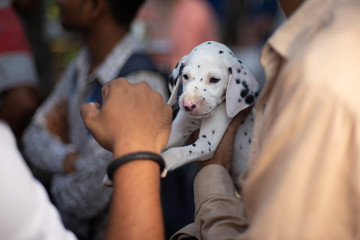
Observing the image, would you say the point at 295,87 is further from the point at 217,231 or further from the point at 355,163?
the point at 217,231

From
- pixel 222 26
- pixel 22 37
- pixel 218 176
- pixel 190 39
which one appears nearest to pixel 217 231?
pixel 218 176

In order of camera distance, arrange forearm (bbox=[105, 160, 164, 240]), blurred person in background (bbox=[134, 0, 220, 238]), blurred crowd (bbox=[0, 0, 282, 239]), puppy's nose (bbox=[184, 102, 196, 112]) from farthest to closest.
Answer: blurred person in background (bbox=[134, 0, 220, 238])
blurred crowd (bbox=[0, 0, 282, 239])
puppy's nose (bbox=[184, 102, 196, 112])
forearm (bbox=[105, 160, 164, 240])

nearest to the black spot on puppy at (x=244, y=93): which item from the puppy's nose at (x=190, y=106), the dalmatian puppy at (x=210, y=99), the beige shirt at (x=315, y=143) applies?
the dalmatian puppy at (x=210, y=99)

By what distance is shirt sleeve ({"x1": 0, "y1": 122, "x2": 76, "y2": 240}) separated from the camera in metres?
1.07

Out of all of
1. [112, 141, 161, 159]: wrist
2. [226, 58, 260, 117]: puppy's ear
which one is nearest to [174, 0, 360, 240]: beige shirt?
[112, 141, 161, 159]: wrist

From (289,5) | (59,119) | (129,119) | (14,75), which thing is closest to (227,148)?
(129,119)

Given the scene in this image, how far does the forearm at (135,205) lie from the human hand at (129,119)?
0.21 feet

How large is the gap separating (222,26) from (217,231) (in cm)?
682

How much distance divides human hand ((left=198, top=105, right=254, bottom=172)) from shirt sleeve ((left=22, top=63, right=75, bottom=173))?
4.35ft

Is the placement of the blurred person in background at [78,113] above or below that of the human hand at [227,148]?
below

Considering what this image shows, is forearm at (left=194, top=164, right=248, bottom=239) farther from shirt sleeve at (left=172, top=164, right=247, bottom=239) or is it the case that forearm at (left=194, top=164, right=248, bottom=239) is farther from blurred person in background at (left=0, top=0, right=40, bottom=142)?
blurred person in background at (left=0, top=0, right=40, bottom=142)

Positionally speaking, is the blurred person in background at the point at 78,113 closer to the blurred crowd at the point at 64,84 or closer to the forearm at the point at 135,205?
the blurred crowd at the point at 64,84

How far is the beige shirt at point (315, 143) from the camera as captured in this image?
1.09 meters

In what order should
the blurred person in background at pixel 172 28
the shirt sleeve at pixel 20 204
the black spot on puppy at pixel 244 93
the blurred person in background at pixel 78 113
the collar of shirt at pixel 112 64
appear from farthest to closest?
the blurred person in background at pixel 172 28 → the collar of shirt at pixel 112 64 → the blurred person in background at pixel 78 113 → the black spot on puppy at pixel 244 93 → the shirt sleeve at pixel 20 204
